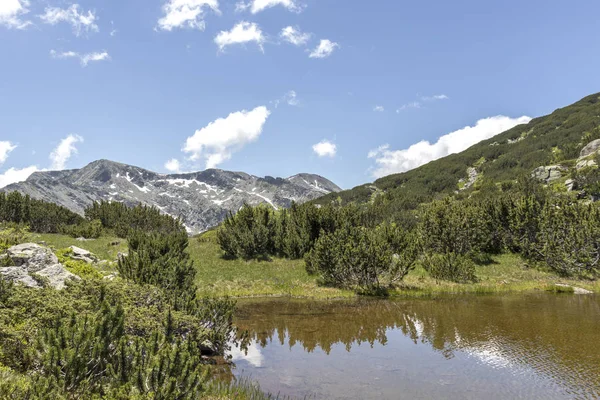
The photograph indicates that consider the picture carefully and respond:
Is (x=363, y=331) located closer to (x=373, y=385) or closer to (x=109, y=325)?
(x=373, y=385)

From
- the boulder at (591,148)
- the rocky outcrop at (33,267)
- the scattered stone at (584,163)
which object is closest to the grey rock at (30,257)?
the rocky outcrop at (33,267)

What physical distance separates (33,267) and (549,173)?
97483 millimetres

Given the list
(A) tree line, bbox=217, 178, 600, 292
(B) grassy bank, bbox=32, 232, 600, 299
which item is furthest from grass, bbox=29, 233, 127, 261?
(A) tree line, bbox=217, 178, 600, 292

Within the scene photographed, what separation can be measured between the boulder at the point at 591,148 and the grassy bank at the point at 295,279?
6646cm

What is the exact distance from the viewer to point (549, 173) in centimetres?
8288

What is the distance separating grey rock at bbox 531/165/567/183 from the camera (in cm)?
8099

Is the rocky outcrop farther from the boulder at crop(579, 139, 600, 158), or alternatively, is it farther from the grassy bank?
the boulder at crop(579, 139, 600, 158)

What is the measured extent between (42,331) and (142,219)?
200ft

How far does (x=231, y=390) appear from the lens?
10195 mm

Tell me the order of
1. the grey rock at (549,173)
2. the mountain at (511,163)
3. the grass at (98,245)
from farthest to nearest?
the mountain at (511,163)
the grey rock at (549,173)
the grass at (98,245)

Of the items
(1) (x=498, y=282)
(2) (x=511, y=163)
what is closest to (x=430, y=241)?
(1) (x=498, y=282)

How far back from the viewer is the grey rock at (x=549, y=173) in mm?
80988

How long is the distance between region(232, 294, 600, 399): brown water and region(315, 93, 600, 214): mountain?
53.8m

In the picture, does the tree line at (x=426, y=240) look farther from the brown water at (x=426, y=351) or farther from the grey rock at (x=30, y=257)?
the grey rock at (x=30, y=257)
